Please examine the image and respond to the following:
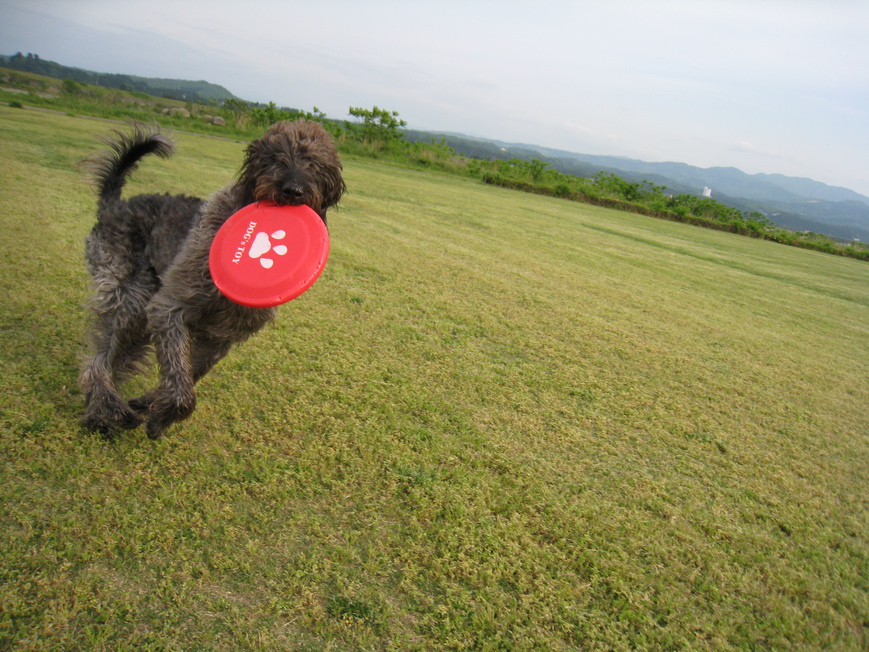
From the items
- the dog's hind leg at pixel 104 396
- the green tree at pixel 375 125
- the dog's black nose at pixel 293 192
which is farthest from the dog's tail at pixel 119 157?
the green tree at pixel 375 125

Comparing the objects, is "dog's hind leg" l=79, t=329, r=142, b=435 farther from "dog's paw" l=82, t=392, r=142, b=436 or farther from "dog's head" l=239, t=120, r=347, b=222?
"dog's head" l=239, t=120, r=347, b=222

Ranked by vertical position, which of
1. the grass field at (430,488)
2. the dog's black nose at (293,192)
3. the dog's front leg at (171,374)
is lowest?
the grass field at (430,488)

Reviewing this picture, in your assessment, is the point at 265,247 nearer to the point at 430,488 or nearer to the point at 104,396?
the point at 104,396

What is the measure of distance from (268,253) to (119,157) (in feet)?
4.66

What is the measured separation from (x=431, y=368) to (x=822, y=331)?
7.29 m

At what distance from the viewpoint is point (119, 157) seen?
324 centimetres

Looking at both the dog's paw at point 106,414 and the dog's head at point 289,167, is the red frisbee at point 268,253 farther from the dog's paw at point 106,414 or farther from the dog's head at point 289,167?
the dog's paw at point 106,414

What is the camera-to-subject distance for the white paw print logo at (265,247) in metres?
2.74

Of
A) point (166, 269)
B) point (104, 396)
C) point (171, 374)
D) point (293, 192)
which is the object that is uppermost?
point (293, 192)

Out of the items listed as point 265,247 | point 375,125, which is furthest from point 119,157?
point 375,125

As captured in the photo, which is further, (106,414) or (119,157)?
(119,157)

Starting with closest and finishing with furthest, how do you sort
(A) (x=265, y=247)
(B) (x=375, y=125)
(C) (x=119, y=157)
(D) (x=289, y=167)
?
1. (A) (x=265, y=247)
2. (D) (x=289, y=167)
3. (C) (x=119, y=157)
4. (B) (x=375, y=125)

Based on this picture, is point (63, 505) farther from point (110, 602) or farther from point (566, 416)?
point (566, 416)

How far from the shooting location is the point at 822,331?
789cm
